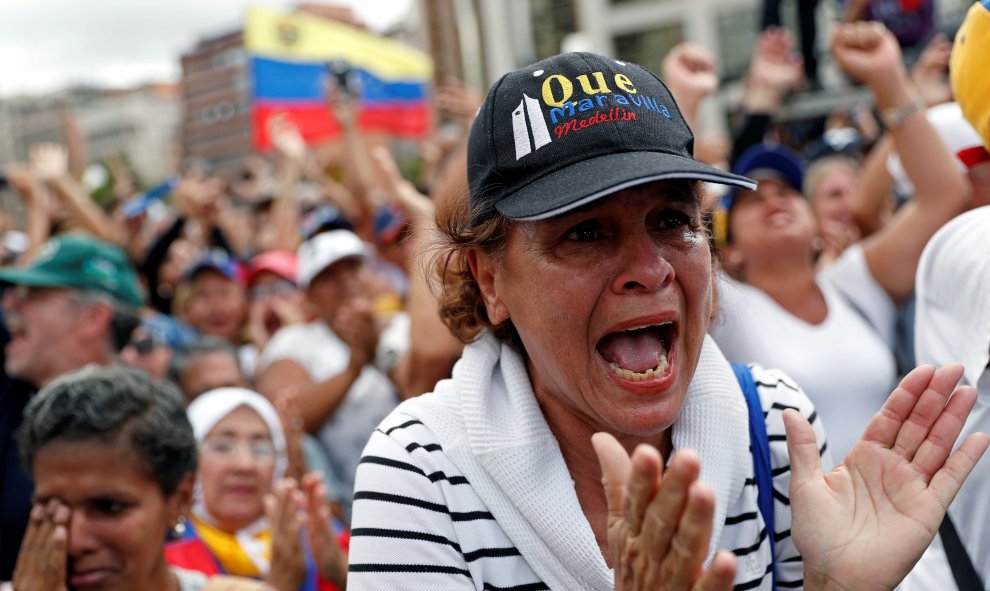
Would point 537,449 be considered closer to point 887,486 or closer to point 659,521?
point 659,521

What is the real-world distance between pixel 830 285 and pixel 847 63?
76 centimetres

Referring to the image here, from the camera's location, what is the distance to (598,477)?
178 cm

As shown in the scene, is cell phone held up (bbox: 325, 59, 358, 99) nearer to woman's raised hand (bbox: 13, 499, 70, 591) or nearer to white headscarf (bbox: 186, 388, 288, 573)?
white headscarf (bbox: 186, 388, 288, 573)

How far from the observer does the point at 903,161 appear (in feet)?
9.84

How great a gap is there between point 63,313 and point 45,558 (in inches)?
66.7

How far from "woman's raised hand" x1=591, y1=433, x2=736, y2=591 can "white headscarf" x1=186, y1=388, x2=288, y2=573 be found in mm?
2159

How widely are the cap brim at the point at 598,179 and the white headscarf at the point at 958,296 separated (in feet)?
2.05

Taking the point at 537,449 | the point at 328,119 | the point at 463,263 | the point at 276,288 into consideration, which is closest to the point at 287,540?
the point at 463,263

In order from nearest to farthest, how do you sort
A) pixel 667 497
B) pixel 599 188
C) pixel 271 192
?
1. pixel 667 497
2. pixel 599 188
3. pixel 271 192

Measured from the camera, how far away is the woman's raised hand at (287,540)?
263 centimetres

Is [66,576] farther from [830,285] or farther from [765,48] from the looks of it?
[765,48]

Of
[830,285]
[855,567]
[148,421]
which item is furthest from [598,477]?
[830,285]

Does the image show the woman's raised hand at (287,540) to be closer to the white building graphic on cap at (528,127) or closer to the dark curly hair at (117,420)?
the dark curly hair at (117,420)

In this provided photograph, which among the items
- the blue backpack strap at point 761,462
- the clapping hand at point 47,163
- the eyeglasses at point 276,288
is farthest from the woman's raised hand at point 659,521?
the clapping hand at point 47,163
